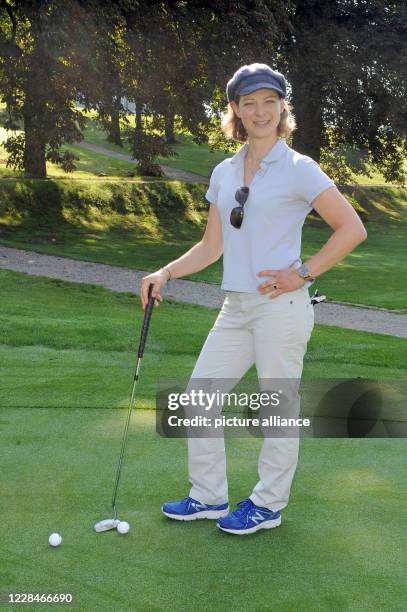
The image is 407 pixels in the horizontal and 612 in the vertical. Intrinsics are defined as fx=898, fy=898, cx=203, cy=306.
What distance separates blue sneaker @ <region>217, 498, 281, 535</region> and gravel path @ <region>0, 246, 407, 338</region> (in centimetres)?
823

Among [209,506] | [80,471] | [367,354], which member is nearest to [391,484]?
[209,506]

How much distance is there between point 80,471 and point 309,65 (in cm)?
2276

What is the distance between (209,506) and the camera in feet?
13.0

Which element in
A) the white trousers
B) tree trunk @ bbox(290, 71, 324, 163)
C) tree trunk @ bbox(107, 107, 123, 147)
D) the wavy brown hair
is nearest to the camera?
the white trousers

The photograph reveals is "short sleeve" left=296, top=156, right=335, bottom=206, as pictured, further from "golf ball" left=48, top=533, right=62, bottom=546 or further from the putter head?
"golf ball" left=48, top=533, right=62, bottom=546

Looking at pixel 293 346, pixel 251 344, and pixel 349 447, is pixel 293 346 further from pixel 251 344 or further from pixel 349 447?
pixel 349 447

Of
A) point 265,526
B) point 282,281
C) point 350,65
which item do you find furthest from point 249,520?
point 350,65

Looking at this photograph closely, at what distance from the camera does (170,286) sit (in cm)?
1579

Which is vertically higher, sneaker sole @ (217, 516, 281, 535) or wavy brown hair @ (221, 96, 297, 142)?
wavy brown hair @ (221, 96, 297, 142)

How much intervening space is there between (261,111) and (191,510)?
172 centimetres

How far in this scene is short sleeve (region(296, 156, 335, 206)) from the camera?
11.7 feet

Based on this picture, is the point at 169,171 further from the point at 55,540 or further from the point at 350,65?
the point at 55,540

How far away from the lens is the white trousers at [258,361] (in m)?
3.70

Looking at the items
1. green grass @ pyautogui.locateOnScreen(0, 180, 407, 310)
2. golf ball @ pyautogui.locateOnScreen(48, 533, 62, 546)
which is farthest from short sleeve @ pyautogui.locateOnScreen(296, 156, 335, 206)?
green grass @ pyautogui.locateOnScreen(0, 180, 407, 310)
